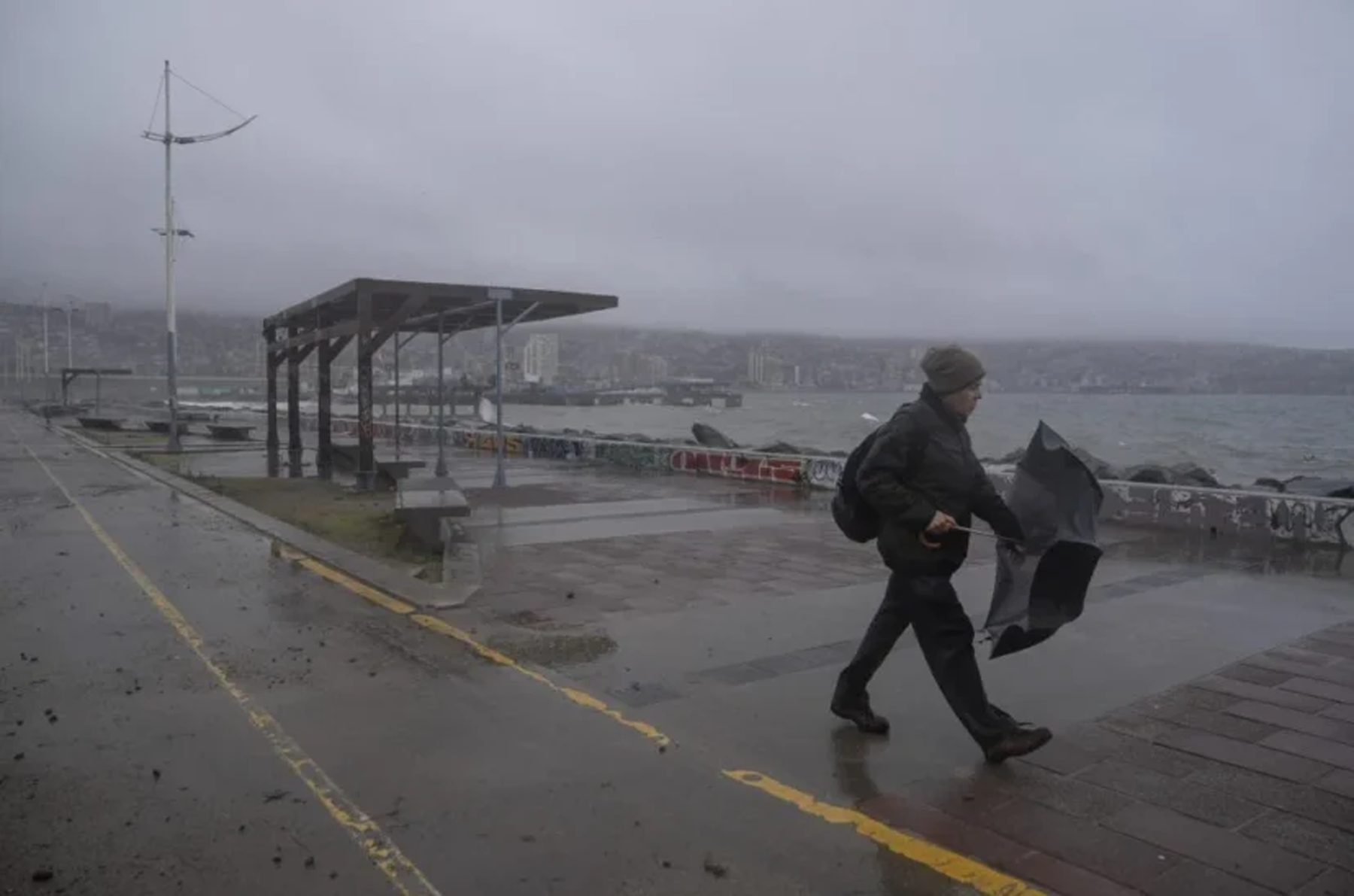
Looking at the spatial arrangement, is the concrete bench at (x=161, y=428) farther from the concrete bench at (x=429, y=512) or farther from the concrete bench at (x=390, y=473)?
the concrete bench at (x=429, y=512)

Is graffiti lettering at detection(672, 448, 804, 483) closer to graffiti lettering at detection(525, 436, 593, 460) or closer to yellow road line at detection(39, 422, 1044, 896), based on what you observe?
graffiti lettering at detection(525, 436, 593, 460)

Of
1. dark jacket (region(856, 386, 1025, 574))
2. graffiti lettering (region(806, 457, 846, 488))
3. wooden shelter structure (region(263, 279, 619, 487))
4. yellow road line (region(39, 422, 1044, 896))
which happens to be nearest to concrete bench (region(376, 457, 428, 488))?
wooden shelter structure (region(263, 279, 619, 487))

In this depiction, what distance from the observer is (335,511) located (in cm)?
1461

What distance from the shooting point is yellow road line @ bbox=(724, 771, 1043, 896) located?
144 inches

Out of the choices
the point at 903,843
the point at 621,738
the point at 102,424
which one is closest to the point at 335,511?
the point at 621,738

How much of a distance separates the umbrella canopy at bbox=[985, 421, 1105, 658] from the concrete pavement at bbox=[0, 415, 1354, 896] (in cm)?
70

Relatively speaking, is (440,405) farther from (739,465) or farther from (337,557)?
(337,557)

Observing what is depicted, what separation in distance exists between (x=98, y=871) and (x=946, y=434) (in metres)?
3.95

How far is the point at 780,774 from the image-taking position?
4684mm

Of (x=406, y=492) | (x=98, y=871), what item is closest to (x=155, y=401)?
(x=406, y=492)

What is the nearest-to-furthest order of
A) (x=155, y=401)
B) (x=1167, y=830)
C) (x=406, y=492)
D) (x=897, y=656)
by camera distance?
(x=1167, y=830) → (x=897, y=656) → (x=406, y=492) → (x=155, y=401)

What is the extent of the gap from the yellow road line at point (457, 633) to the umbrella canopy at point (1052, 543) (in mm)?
1877

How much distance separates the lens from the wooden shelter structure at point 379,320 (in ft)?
55.0

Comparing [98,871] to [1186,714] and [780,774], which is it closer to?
[780,774]
